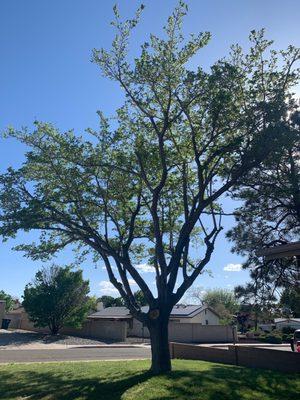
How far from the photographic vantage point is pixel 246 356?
17.2 metres

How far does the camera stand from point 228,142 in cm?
1541

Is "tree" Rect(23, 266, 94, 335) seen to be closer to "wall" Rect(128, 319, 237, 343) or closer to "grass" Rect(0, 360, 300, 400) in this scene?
"wall" Rect(128, 319, 237, 343)

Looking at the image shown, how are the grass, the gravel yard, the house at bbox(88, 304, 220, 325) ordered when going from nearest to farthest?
the grass
the gravel yard
the house at bbox(88, 304, 220, 325)

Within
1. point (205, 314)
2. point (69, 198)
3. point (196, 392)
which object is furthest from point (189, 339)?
point (196, 392)

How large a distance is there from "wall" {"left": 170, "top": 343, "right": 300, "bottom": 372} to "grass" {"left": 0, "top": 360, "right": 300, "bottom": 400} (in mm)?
1047

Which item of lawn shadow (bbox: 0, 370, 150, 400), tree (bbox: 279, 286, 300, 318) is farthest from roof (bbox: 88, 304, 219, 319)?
lawn shadow (bbox: 0, 370, 150, 400)

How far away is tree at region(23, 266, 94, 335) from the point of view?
39.2m

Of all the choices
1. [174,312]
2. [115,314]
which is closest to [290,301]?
[174,312]

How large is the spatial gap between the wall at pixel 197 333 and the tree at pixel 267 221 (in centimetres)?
3059

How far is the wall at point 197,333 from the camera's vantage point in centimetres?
4550

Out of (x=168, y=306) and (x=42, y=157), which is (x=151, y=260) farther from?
(x=42, y=157)

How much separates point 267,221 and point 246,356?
559 cm

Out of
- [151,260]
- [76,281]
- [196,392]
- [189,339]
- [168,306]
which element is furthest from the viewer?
[189,339]

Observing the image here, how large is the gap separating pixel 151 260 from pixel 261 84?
30.5 ft
